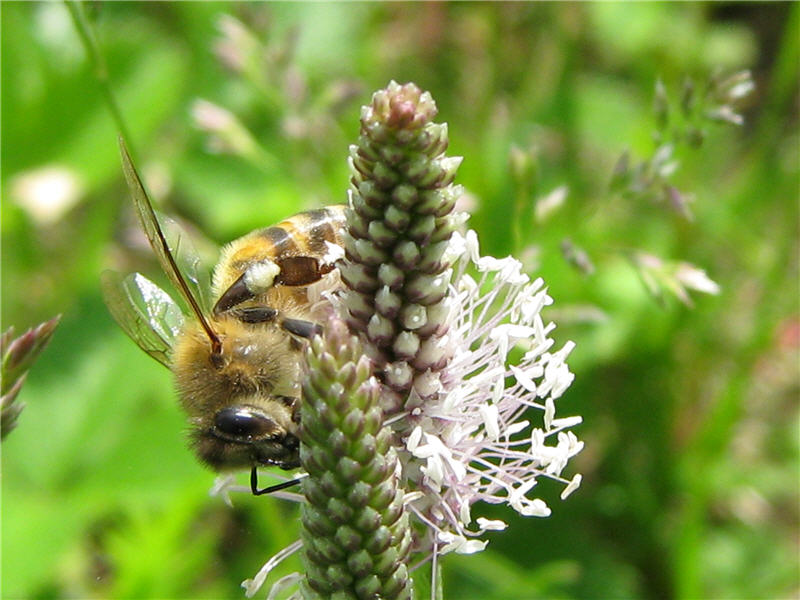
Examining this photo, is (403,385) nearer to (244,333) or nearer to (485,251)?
(244,333)

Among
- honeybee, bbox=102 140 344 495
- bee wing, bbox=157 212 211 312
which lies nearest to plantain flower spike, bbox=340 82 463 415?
honeybee, bbox=102 140 344 495

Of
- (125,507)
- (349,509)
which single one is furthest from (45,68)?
(349,509)

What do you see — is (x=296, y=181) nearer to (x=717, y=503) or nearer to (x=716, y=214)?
(x=716, y=214)

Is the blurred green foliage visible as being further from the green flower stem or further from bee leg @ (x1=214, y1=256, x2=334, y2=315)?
the green flower stem

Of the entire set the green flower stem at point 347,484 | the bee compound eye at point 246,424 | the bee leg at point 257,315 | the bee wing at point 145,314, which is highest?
the bee wing at point 145,314

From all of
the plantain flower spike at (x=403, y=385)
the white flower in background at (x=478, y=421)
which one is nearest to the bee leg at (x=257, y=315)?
the plantain flower spike at (x=403, y=385)

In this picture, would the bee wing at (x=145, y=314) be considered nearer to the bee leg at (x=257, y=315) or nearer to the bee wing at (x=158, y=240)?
the bee wing at (x=158, y=240)
